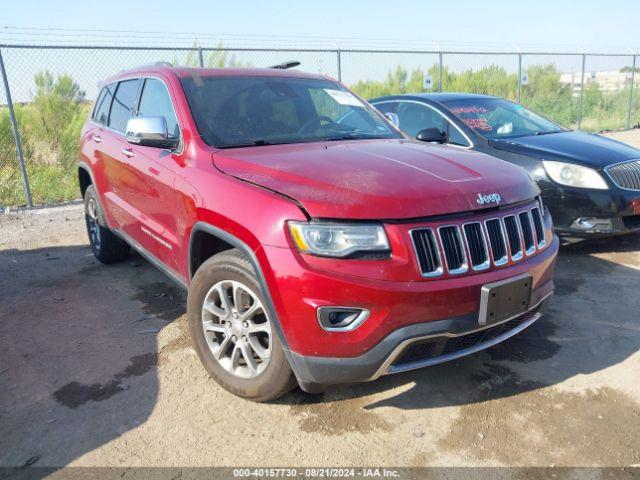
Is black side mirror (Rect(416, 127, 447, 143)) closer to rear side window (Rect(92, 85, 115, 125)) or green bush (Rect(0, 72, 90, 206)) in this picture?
rear side window (Rect(92, 85, 115, 125))

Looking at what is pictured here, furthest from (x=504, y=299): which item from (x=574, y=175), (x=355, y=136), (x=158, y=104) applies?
(x=574, y=175)

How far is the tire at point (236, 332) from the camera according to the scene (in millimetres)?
2723

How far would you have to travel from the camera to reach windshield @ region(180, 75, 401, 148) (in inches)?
138

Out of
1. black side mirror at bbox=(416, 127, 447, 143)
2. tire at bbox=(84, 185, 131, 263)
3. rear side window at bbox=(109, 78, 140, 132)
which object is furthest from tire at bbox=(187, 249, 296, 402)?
tire at bbox=(84, 185, 131, 263)

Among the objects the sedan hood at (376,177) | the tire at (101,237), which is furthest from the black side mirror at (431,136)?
the tire at (101,237)

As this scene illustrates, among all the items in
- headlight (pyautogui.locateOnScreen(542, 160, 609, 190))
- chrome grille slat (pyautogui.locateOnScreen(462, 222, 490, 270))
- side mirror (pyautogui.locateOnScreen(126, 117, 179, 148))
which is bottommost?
headlight (pyautogui.locateOnScreen(542, 160, 609, 190))

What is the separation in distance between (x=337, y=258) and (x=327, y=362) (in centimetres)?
48

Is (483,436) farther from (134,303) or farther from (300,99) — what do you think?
(134,303)

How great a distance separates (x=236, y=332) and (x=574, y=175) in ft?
12.6

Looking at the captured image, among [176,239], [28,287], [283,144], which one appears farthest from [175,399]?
[28,287]

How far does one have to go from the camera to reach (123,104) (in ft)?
15.5

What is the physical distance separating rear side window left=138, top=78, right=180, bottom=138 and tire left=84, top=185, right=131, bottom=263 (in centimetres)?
142

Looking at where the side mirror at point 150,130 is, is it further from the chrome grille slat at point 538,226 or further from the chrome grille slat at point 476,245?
the chrome grille slat at point 538,226

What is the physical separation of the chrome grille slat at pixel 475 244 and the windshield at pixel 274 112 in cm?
133
